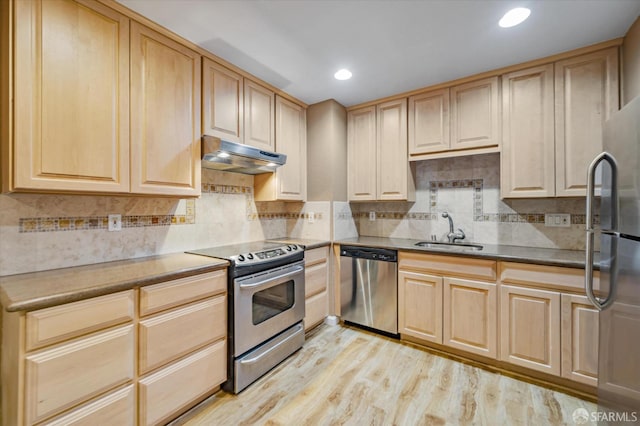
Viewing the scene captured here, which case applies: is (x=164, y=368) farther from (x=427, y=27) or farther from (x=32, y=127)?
(x=427, y=27)

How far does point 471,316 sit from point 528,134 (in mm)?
1560

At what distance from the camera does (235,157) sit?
220 centimetres

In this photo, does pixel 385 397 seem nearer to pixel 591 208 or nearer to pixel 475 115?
pixel 591 208

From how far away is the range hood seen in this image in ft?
6.64

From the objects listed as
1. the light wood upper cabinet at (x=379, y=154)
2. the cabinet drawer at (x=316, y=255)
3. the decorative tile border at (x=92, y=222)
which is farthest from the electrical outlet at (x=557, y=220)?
the decorative tile border at (x=92, y=222)

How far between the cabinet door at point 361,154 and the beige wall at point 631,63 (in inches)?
74.8

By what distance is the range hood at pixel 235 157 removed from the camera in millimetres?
2023

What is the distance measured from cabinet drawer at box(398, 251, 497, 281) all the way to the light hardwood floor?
2.42ft

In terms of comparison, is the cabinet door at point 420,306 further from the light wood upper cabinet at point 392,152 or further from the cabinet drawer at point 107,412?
the cabinet drawer at point 107,412

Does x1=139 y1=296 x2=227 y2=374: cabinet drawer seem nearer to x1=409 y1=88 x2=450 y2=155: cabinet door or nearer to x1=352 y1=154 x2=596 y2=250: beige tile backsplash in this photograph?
x1=352 y1=154 x2=596 y2=250: beige tile backsplash

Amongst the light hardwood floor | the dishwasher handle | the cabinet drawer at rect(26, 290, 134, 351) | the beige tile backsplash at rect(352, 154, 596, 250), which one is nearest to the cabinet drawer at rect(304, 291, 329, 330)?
the light hardwood floor

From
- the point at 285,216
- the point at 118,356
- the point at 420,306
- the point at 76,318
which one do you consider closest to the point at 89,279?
the point at 76,318

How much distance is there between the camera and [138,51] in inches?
68.2

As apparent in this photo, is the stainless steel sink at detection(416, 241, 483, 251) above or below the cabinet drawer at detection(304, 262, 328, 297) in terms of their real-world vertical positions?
above
